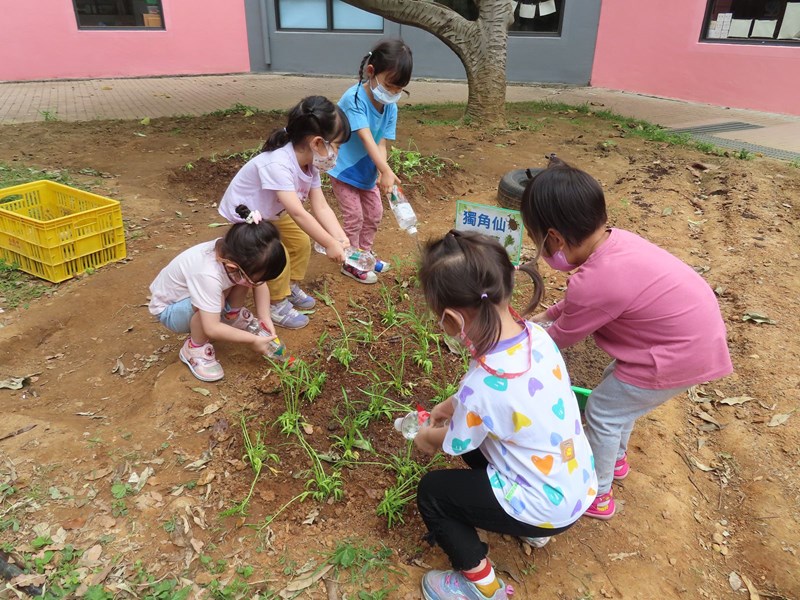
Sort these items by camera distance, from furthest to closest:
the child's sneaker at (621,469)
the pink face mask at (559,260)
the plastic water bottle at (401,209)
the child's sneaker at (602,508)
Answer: the plastic water bottle at (401,209), the child's sneaker at (621,469), the child's sneaker at (602,508), the pink face mask at (559,260)

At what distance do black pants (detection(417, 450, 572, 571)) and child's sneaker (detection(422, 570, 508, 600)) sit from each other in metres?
0.05

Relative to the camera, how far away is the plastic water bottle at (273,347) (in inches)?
115

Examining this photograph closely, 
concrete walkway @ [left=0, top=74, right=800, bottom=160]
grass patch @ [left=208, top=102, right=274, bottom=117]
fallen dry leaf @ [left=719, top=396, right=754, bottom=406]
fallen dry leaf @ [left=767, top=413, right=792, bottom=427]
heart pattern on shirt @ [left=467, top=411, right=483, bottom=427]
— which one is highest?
heart pattern on shirt @ [left=467, top=411, right=483, bottom=427]

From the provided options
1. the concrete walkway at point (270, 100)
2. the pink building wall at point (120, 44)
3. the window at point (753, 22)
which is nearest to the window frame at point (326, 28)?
the pink building wall at point (120, 44)

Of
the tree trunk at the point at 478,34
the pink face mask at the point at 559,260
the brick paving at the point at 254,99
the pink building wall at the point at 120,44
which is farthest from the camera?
the pink building wall at the point at 120,44

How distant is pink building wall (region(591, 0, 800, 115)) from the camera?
28.0 ft

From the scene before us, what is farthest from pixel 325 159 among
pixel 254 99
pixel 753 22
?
pixel 753 22

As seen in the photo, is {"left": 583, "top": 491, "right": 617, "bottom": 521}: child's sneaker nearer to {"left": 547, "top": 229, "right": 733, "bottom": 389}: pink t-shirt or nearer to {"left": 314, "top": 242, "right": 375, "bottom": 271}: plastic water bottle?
{"left": 547, "top": 229, "right": 733, "bottom": 389}: pink t-shirt

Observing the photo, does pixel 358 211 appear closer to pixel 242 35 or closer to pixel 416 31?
pixel 416 31

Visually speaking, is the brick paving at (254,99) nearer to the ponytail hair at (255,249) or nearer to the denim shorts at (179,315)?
the denim shorts at (179,315)

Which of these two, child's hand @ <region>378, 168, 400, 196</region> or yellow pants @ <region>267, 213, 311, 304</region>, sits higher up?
child's hand @ <region>378, 168, 400, 196</region>

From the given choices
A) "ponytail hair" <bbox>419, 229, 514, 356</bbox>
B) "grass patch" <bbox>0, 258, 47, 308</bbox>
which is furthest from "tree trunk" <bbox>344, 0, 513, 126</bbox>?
"ponytail hair" <bbox>419, 229, 514, 356</bbox>

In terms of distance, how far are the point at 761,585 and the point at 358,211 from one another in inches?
111

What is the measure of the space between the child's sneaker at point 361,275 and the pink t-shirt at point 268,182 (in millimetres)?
796
